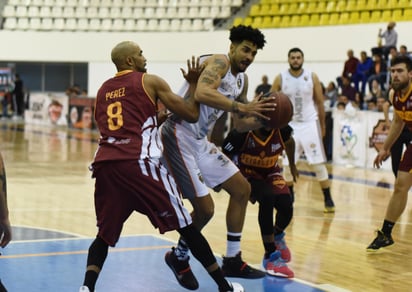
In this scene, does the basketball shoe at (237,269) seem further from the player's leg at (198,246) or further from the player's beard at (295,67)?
the player's beard at (295,67)

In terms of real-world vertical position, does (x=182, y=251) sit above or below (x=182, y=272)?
above

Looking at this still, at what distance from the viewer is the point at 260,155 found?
6297mm

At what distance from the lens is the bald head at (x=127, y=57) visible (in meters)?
5.13

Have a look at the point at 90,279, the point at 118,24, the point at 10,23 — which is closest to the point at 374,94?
the point at 118,24

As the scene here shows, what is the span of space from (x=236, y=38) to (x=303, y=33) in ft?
54.1

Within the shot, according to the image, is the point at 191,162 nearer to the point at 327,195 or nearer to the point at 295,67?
the point at 295,67

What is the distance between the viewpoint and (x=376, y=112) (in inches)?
591

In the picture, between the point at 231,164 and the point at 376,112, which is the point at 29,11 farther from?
the point at 231,164

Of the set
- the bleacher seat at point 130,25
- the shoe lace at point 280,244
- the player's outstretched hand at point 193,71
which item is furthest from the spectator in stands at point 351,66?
the player's outstretched hand at point 193,71

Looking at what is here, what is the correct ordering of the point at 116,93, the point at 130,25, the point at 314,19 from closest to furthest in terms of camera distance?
1. the point at 116,93
2. the point at 314,19
3. the point at 130,25

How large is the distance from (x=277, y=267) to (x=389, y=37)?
502 inches

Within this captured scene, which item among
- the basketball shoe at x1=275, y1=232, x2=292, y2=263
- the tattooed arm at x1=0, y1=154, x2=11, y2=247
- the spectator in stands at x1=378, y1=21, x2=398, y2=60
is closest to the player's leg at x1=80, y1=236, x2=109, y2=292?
the tattooed arm at x1=0, y1=154, x2=11, y2=247

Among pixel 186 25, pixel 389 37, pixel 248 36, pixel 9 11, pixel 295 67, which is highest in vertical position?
pixel 9 11

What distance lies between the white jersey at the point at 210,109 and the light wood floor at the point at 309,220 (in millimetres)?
1345
